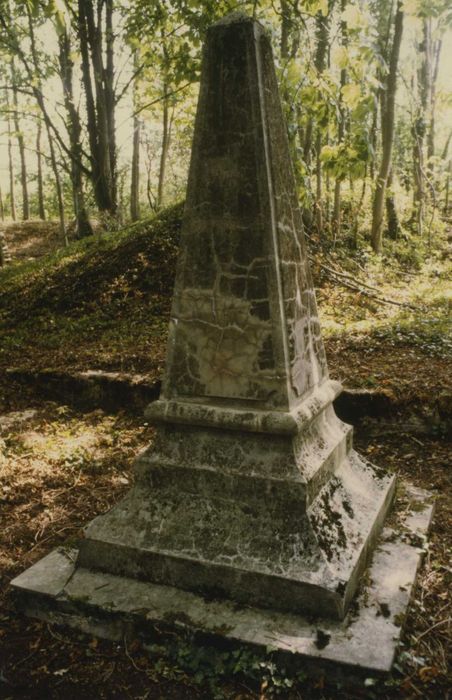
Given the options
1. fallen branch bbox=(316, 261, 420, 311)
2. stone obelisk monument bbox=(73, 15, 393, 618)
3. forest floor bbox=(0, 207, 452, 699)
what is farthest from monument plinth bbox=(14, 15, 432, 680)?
fallen branch bbox=(316, 261, 420, 311)

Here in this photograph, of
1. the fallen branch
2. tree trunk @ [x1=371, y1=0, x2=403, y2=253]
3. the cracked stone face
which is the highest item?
tree trunk @ [x1=371, y1=0, x2=403, y2=253]

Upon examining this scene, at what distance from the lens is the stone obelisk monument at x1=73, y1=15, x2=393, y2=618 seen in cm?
266

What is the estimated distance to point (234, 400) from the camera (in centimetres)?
286

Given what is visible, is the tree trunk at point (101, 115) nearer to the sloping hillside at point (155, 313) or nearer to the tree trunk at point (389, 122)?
the sloping hillside at point (155, 313)

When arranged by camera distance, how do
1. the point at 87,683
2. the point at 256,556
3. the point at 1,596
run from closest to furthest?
the point at 87,683 < the point at 256,556 < the point at 1,596

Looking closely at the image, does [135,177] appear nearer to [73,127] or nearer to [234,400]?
[73,127]

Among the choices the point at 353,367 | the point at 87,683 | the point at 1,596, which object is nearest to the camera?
the point at 87,683

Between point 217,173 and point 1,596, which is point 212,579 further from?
point 217,173

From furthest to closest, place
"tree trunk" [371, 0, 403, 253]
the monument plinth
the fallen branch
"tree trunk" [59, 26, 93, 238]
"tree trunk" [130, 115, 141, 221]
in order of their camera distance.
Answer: "tree trunk" [130, 115, 141, 221] → "tree trunk" [59, 26, 93, 238] → "tree trunk" [371, 0, 403, 253] → the fallen branch → the monument plinth

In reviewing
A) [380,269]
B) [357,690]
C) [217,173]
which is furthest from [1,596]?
[380,269]

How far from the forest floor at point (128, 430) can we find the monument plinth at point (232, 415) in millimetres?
285

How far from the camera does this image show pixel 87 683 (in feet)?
7.82

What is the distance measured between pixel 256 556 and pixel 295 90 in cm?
341

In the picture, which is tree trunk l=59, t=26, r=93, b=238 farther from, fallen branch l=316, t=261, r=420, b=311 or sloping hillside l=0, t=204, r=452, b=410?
fallen branch l=316, t=261, r=420, b=311
